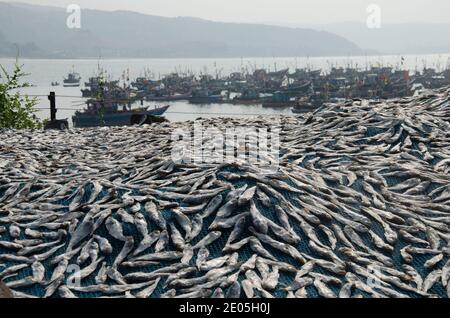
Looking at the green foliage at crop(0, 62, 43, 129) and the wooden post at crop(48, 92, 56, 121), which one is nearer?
the wooden post at crop(48, 92, 56, 121)

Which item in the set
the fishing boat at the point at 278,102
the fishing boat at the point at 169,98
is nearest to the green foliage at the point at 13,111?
the fishing boat at the point at 278,102

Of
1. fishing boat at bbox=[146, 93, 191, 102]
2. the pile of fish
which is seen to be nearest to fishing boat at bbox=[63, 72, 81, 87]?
fishing boat at bbox=[146, 93, 191, 102]

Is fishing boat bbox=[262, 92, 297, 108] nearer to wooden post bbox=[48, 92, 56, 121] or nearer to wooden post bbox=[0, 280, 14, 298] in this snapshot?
wooden post bbox=[48, 92, 56, 121]

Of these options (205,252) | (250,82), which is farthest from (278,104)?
(205,252)

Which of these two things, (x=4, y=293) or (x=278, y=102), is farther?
(x=278, y=102)

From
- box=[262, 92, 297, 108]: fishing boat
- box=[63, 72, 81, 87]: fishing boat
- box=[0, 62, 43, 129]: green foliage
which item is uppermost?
box=[63, 72, 81, 87]: fishing boat

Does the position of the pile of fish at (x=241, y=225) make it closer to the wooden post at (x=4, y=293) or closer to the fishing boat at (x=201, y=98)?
the wooden post at (x=4, y=293)

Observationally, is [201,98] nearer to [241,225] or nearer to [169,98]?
[169,98]

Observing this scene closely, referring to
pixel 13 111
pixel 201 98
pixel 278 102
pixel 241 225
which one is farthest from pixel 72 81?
pixel 241 225
